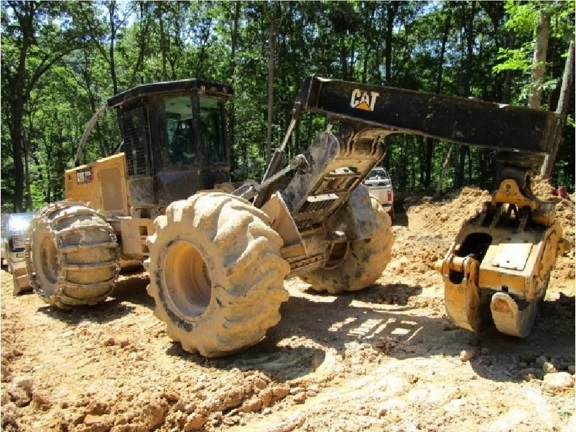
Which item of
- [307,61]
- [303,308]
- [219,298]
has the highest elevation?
[307,61]

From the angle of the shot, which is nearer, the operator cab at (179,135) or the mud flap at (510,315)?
the mud flap at (510,315)

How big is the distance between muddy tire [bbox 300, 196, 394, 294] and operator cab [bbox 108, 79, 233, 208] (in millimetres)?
1833

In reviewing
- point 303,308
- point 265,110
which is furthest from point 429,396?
point 265,110

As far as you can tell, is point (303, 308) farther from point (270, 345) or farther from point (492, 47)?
point (492, 47)

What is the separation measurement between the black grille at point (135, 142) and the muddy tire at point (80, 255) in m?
0.82

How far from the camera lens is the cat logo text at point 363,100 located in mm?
4527

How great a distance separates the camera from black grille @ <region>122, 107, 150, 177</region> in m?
6.52

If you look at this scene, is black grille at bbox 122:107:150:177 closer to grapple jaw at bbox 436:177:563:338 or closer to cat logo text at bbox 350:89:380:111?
cat logo text at bbox 350:89:380:111

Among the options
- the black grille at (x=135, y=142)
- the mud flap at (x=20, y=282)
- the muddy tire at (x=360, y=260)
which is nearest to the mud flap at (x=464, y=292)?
the muddy tire at (x=360, y=260)

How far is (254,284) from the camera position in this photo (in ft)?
13.9

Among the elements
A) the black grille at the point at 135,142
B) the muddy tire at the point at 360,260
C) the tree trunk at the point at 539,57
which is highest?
the tree trunk at the point at 539,57

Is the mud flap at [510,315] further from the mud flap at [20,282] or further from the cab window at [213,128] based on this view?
the mud flap at [20,282]

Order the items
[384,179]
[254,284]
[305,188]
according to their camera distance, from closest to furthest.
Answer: [254,284] → [305,188] → [384,179]

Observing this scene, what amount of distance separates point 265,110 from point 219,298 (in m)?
22.6
